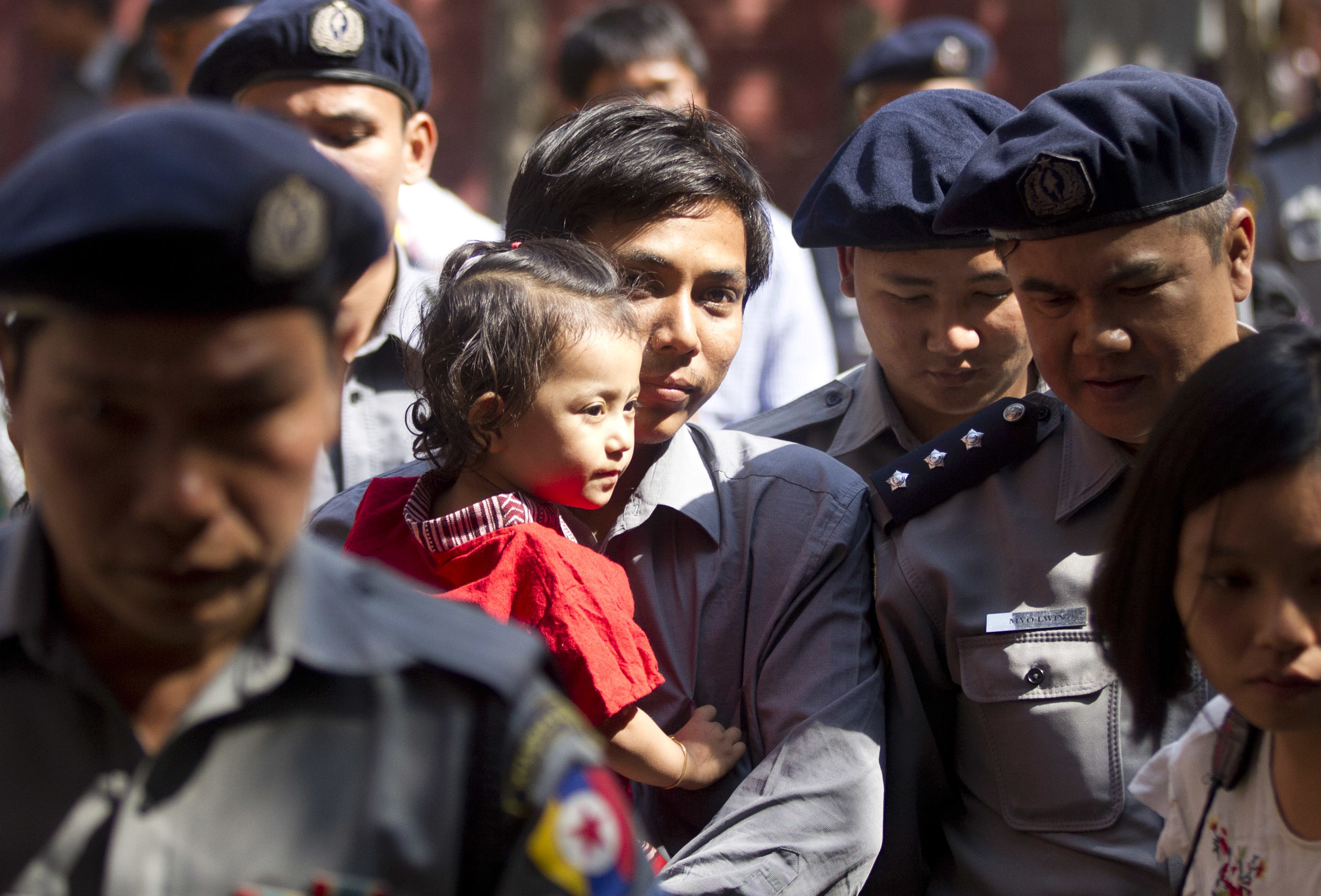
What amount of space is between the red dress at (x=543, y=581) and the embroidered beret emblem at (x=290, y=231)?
85 cm

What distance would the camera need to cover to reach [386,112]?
126 inches

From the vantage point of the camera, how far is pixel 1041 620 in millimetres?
2150

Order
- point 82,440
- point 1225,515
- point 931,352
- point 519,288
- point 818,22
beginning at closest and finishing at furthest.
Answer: point 82,440 < point 1225,515 < point 519,288 < point 931,352 < point 818,22

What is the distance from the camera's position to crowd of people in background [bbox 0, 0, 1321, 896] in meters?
1.11

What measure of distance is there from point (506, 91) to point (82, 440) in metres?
8.61

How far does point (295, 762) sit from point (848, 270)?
2.01 meters

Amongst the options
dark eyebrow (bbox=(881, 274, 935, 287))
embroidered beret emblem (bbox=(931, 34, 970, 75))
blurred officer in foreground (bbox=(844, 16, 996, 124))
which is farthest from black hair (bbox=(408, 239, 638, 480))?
embroidered beret emblem (bbox=(931, 34, 970, 75))

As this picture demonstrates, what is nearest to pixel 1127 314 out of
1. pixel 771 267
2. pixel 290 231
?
pixel 771 267

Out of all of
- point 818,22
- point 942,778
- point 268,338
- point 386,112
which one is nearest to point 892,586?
point 942,778

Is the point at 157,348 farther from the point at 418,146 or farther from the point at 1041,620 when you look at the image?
the point at 418,146

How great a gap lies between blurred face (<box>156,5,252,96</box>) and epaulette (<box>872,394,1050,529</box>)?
113 inches

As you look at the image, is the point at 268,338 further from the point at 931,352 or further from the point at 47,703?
the point at 931,352

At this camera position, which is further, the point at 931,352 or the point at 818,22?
the point at 818,22

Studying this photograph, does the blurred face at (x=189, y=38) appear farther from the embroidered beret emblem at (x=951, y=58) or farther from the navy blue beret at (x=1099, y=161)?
the navy blue beret at (x=1099, y=161)
